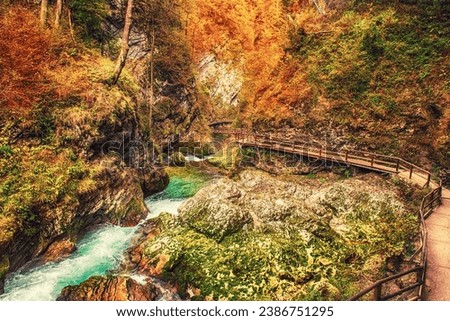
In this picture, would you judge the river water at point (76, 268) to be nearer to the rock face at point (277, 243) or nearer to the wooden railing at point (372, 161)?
the rock face at point (277, 243)

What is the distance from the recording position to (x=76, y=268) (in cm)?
1023

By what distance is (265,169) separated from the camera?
2303cm

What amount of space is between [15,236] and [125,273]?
3641 mm

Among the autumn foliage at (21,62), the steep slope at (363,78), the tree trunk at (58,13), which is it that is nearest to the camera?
the autumn foliage at (21,62)

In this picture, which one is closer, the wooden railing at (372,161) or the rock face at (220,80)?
the wooden railing at (372,161)

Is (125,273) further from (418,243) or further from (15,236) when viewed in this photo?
(418,243)

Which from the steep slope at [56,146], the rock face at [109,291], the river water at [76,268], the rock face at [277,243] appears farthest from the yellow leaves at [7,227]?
the rock face at [277,243]

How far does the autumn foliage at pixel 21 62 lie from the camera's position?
11094mm

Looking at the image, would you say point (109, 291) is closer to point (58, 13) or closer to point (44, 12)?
point (44, 12)

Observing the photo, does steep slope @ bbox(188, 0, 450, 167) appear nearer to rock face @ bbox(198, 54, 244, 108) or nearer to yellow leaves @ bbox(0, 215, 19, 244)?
rock face @ bbox(198, 54, 244, 108)

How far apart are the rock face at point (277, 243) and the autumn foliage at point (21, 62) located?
737 centimetres

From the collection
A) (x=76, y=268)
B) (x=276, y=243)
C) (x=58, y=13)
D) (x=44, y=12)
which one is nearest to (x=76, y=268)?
(x=76, y=268)

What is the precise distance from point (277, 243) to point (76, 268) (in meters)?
7.25

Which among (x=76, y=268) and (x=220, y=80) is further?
(x=220, y=80)
